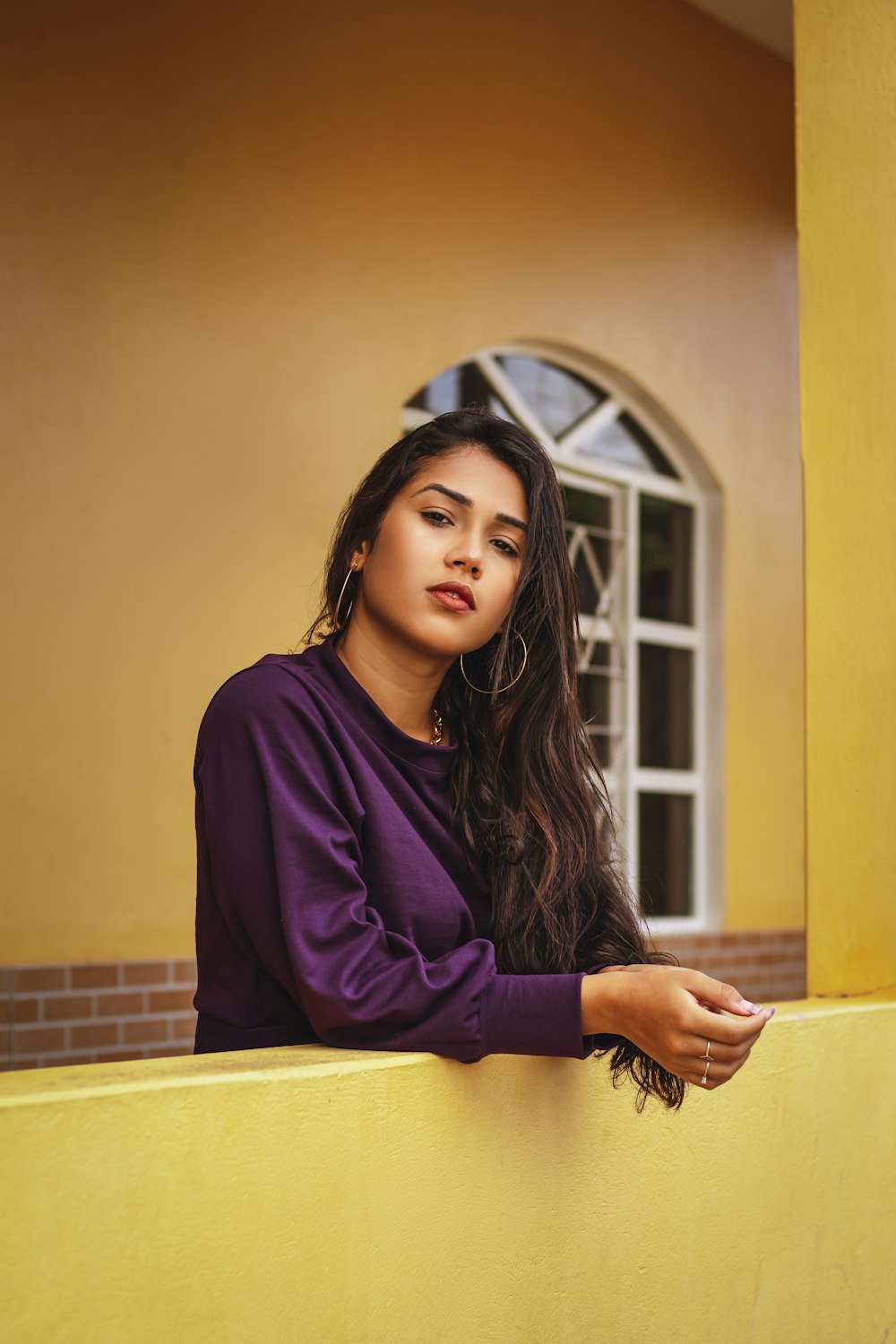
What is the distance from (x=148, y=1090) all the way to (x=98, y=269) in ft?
11.3

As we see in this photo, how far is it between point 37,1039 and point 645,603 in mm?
3124

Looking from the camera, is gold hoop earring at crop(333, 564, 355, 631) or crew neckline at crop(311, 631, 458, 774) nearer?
crew neckline at crop(311, 631, 458, 774)

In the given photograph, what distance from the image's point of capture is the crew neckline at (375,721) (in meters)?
1.84

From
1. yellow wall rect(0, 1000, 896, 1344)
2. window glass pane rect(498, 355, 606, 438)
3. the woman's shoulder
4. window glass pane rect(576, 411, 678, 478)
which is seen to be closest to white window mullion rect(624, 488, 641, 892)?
window glass pane rect(576, 411, 678, 478)

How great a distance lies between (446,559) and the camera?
1.88 m

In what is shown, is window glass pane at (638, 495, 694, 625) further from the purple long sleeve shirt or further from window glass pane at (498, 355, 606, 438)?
the purple long sleeve shirt

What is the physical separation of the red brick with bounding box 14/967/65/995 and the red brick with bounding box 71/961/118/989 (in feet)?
0.13

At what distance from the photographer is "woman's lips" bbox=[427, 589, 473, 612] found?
6.15 feet

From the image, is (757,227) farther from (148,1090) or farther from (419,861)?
(148,1090)

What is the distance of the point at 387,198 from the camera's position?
494cm

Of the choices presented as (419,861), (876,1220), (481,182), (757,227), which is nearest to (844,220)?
(419,861)

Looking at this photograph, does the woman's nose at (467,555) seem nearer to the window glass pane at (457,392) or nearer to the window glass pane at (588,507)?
the window glass pane at (457,392)

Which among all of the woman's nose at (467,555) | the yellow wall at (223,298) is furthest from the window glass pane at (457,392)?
the woman's nose at (467,555)

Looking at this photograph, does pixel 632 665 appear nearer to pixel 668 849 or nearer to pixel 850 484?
pixel 668 849
